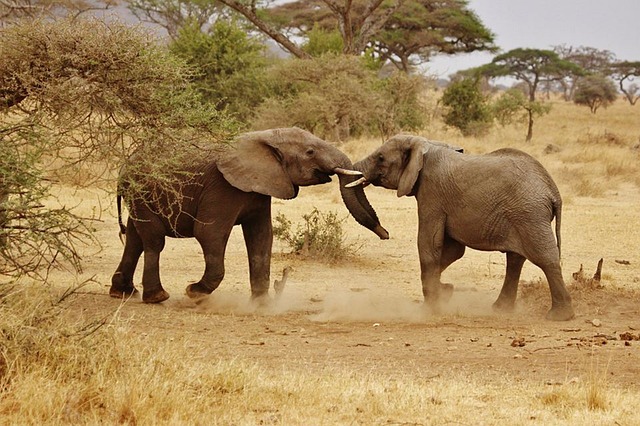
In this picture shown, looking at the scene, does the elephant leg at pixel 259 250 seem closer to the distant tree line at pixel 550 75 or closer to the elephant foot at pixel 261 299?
the elephant foot at pixel 261 299

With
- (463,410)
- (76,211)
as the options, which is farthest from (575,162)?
(463,410)

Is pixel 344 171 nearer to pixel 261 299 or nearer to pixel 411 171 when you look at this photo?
pixel 411 171

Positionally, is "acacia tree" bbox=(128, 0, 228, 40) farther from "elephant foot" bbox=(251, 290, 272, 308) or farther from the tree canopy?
"elephant foot" bbox=(251, 290, 272, 308)

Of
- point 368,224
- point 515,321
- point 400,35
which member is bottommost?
point 515,321

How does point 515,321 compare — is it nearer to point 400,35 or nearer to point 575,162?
point 575,162

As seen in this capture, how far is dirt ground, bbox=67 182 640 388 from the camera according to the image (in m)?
7.16

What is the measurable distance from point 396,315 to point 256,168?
1.95m

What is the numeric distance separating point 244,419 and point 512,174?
4.76m

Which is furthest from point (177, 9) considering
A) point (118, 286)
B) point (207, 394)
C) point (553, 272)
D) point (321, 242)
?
point (207, 394)

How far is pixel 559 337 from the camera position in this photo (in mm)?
8211

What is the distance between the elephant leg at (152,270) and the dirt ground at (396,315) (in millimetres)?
139

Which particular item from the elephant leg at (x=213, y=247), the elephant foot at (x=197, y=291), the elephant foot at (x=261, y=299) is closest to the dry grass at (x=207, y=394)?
the elephant leg at (x=213, y=247)

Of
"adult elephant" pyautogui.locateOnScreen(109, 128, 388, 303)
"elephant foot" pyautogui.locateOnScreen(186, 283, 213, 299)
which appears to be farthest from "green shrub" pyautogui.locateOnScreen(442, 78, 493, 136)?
"elephant foot" pyautogui.locateOnScreen(186, 283, 213, 299)

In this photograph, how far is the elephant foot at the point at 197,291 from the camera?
9.70 m
